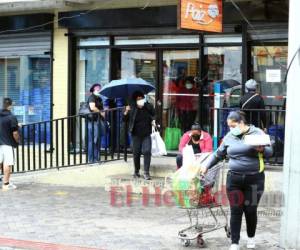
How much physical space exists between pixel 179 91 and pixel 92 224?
4.73 meters

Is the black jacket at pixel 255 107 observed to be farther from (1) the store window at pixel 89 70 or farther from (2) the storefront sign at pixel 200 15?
(1) the store window at pixel 89 70

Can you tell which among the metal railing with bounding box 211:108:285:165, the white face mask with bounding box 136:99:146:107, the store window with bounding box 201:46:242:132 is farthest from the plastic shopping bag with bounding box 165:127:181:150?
the metal railing with bounding box 211:108:285:165

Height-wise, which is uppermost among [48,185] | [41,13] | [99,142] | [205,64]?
[41,13]

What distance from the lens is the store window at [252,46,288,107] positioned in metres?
12.2

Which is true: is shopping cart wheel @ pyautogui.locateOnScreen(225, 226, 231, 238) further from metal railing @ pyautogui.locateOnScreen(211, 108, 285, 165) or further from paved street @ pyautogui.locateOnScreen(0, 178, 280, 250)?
metal railing @ pyautogui.locateOnScreen(211, 108, 285, 165)

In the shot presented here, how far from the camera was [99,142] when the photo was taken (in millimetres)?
13008

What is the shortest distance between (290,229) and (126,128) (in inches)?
225

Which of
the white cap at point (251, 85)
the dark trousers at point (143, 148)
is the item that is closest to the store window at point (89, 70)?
the dark trousers at point (143, 148)

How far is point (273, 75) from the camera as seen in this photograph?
12297 millimetres

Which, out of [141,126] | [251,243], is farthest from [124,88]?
[251,243]

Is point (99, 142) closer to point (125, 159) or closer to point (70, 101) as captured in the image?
point (125, 159)

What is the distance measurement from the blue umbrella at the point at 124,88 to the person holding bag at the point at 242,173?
465cm

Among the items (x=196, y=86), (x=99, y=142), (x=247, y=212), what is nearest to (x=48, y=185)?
(x=99, y=142)

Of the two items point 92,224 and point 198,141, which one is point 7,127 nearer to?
point 92,224
